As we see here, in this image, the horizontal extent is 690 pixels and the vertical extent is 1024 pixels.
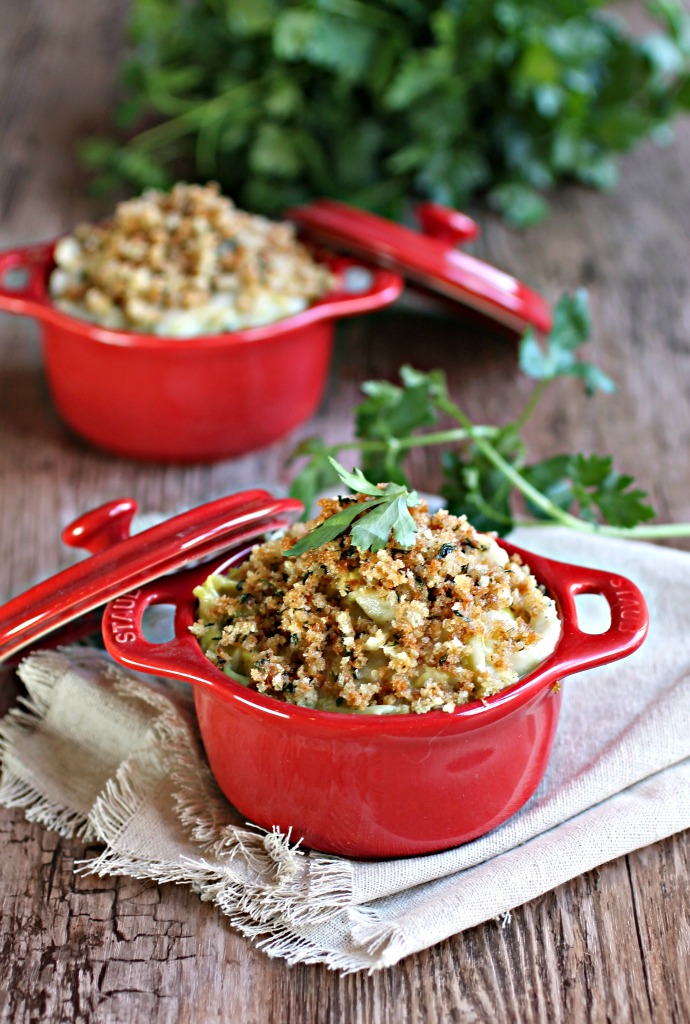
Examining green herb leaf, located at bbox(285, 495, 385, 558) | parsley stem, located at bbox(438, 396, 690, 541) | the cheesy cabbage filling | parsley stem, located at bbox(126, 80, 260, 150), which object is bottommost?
parsley stem, located at bbox(126, 80, 260, 150)

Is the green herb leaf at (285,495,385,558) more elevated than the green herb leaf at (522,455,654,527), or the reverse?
the green herb leaf at (285,495,385,558)

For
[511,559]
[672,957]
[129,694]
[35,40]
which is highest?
[511,559]

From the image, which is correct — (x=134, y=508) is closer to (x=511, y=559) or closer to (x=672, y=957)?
(x=511, y=559)

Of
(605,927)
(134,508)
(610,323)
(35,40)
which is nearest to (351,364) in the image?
(610,323)

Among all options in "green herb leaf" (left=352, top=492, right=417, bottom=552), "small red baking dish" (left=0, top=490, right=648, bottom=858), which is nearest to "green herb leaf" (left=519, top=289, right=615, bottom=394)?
"small red baking dish" (left=0, top=490, right=648, bottom=858)

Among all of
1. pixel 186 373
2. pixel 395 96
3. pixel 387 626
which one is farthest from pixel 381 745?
pixel 395 96

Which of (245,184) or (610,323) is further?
(245,184)

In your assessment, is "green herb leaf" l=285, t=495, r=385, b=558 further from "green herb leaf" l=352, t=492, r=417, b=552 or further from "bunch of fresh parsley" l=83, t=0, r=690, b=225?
"bunch of fresh parsley" l=83, t=0, r=690, b=225

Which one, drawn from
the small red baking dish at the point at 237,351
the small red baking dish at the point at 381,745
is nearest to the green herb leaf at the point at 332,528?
the small red baking dish at the point at 381,745
